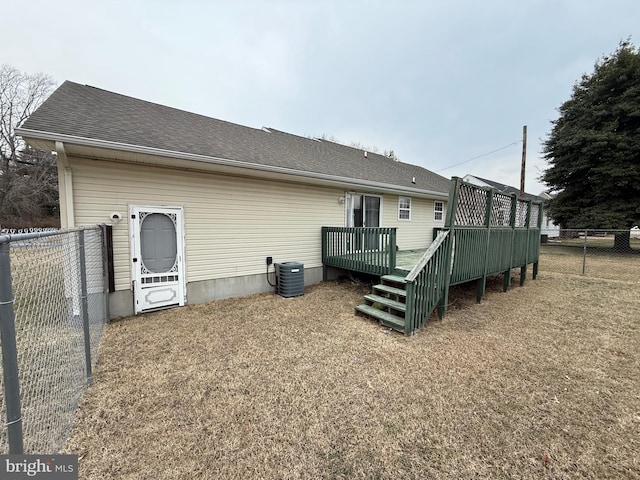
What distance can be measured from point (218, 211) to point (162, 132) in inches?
75.6

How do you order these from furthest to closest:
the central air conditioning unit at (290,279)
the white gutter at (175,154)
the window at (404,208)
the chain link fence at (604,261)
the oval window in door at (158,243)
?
the window at (404,208), the chain link fence at (604,261), the central air conditioning unit at (290,279), the oval window in door at (158,243), the white gutter at (175,154)

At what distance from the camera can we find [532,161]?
16516 mm

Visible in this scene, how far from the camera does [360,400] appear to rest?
2535 millimetres

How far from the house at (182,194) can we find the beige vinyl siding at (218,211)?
2 cm

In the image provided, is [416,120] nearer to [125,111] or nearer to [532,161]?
[532,161]

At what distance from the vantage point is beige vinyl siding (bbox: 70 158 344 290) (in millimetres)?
4445

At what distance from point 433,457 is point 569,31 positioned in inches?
481

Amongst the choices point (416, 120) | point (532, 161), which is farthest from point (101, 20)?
point (532, 161)

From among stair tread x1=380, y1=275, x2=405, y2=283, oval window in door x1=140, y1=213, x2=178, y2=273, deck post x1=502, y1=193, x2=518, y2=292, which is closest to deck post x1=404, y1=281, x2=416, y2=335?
stair tread x1=380, y1=275, x2=405, y2=283

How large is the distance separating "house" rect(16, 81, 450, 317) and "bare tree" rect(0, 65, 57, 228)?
2061cm

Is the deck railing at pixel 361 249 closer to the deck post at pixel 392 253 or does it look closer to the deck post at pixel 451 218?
the deck post at pixel 392 253

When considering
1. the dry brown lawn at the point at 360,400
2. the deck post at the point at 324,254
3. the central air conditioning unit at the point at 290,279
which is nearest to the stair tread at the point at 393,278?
the dry brown lawn at the point at 360,400

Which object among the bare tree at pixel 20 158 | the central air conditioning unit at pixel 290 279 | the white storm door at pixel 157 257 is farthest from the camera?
the bare tree at pixel 20 158

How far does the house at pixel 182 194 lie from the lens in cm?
426
